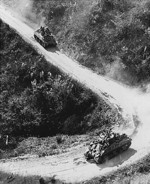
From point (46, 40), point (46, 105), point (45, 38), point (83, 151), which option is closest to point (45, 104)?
point (46, 105)

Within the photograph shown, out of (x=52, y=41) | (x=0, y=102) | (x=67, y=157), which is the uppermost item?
(x=52, y=41)

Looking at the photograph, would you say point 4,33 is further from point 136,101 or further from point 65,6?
point 136,101

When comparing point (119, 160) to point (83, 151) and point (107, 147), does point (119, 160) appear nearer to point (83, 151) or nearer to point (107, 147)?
point (107, 147)

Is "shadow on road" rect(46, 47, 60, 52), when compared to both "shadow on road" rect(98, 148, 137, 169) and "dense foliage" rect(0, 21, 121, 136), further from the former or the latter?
"shadow on road" rect(98, 148, 137, 169)

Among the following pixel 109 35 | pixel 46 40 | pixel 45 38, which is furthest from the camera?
pixel 45 38

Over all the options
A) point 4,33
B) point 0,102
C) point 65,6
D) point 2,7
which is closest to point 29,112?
point 0,102

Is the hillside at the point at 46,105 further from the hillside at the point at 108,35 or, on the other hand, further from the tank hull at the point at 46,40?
the hillside at the point at 108,35

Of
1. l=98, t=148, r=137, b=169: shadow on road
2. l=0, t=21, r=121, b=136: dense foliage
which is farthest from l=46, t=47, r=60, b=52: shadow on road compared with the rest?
l=98, t=148, r=137, b=169: shadow on road
